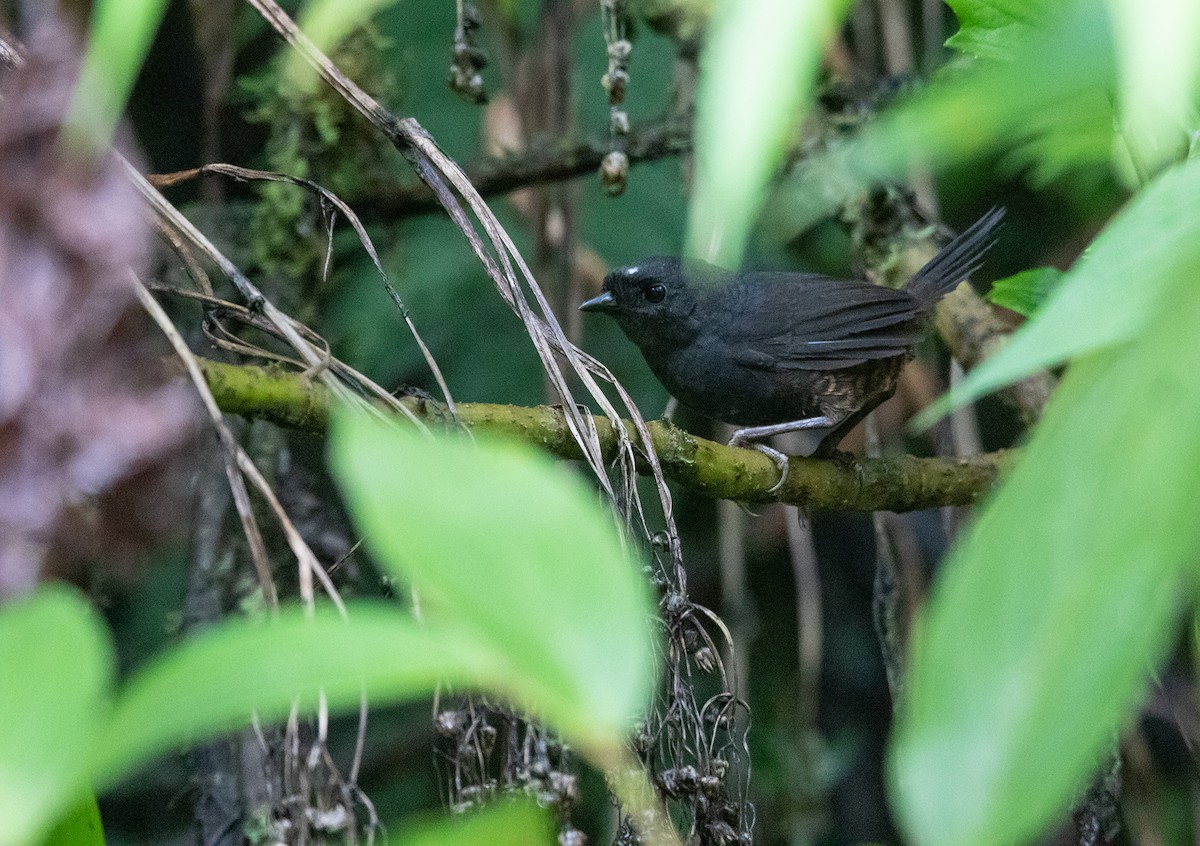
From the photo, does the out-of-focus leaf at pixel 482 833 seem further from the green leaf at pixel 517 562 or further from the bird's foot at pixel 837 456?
the bird's foot at pixel 837 456

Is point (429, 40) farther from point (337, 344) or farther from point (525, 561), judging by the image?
point (525, 561)

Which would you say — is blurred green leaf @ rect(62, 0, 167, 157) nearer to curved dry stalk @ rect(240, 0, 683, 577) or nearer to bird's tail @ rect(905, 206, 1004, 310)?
curved dry stalk @ rect(240, 0, 683, 577)

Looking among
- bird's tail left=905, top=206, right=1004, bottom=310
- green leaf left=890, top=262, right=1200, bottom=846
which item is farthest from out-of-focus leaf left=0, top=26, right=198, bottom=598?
bird's tail left=905, top=206, right=1004, bottom=310

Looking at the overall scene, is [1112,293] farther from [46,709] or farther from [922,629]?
[46,709]

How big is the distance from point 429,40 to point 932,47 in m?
1.50

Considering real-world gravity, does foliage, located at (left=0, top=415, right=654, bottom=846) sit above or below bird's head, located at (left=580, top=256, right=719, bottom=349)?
above

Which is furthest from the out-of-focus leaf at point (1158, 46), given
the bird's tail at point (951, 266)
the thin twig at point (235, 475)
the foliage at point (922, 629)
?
the bird's tail at point (951, 266)

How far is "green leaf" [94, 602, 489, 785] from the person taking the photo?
46cm

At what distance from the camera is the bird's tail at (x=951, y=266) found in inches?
110

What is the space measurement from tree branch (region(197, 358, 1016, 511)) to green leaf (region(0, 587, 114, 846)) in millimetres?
846

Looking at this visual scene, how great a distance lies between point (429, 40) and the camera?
349 cm

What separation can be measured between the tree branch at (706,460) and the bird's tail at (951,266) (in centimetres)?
51

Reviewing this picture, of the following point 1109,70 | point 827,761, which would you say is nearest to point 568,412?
point 1109,70

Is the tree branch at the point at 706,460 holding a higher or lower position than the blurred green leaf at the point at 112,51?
lower
